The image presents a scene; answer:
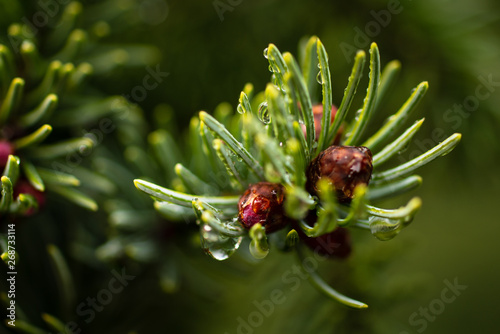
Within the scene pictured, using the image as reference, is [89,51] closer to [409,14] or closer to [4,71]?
[4,71]

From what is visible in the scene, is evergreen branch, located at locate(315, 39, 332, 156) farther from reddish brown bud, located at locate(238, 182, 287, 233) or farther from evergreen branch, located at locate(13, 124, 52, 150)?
evergreen branch, located at locate(13, 124, 52, 150)

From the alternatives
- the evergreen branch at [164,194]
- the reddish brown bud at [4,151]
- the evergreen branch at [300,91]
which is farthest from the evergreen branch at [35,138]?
the evergreen branch at [300,91]

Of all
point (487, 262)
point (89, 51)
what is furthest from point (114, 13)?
point (487, 262)

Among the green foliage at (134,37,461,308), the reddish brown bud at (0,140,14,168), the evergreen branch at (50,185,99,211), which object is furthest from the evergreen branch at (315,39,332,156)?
the reddish brown bud at (0,140,14,168)

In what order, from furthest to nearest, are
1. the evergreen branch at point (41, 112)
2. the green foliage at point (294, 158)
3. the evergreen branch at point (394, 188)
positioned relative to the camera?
the evergreen branch at point (41, 112)
the evergreen branch at point (394, 188)
the green foliage at point (294, 158)

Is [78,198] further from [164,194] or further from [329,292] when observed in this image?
[329,292]

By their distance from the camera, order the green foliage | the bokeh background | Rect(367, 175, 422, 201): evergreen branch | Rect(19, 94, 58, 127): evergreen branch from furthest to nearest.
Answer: the bokeh background < Rect(19, 94, 58, 127): evergreen branch < Rect(367, 175, 422, 201): evergreen branch < the green foliage

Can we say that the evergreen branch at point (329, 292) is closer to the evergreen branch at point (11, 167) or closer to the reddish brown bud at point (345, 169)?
the reddish brown bud at point (345, 169)
